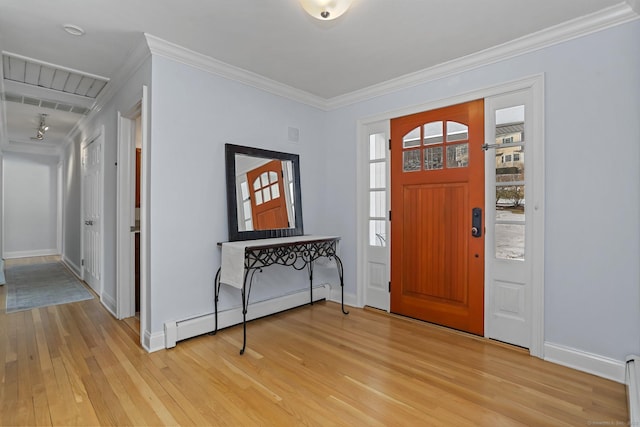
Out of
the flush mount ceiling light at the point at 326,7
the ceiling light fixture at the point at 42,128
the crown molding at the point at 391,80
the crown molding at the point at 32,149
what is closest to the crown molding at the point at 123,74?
the crown molding at the point at 391,80

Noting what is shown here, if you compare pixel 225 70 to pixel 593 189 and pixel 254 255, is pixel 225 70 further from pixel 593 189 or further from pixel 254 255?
pixel 593 189

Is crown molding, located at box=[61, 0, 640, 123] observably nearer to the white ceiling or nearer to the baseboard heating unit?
the white ceiling

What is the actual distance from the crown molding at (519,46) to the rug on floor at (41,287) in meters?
4.36

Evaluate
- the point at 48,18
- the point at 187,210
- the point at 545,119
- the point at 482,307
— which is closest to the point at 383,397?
the point at 482,307

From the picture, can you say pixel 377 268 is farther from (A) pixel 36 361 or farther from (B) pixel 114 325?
(A) pixel 36 361

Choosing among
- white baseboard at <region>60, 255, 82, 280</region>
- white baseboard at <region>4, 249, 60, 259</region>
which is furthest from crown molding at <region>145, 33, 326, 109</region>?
white baseboard at <region>4, 249, 60, 259</region>

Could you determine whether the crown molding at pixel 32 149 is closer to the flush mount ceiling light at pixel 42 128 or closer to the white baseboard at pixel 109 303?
the flush mount ceiling light at pixel 42 128

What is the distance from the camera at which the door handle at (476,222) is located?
111 inches

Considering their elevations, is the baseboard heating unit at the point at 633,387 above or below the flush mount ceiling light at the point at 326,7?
below

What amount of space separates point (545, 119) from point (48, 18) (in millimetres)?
3683

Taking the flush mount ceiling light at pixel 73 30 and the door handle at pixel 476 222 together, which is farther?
the door handle at pixel 476 222

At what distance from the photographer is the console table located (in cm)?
265

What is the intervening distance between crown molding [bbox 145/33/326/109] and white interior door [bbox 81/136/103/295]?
1.84 meters

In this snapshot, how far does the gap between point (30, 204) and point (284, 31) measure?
779 cm
